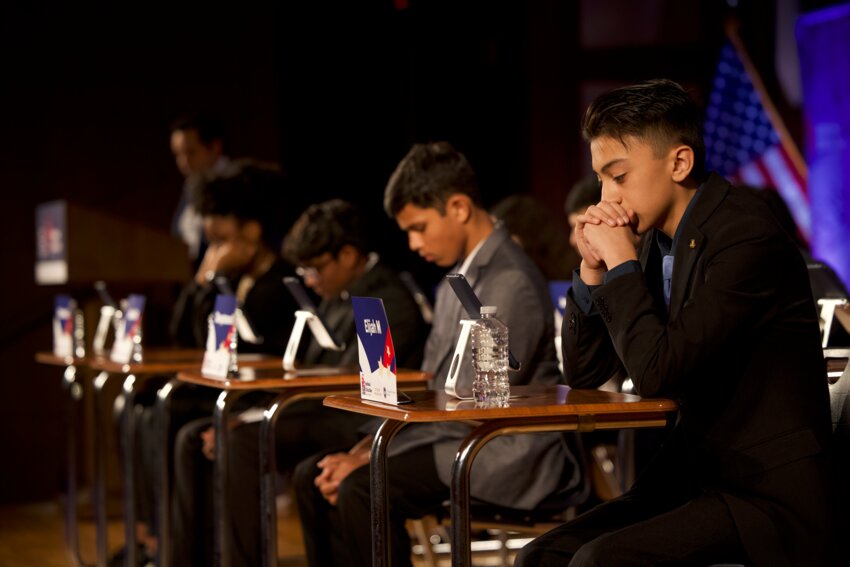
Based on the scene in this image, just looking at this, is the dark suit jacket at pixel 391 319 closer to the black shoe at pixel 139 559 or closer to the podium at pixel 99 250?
the black shoe at pixel 139 559

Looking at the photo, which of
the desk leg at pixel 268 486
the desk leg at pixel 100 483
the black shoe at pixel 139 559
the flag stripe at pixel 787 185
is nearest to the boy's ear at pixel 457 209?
the desk leg at pixel 268 486

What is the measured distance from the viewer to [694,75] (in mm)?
7496

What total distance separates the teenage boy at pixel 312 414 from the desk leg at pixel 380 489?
111cm

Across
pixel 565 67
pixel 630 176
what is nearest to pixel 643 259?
pixel 630 176

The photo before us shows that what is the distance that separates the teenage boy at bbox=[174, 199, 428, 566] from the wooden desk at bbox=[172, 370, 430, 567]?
1.06 ft

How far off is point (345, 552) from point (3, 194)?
417 centimetres

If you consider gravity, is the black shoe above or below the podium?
below

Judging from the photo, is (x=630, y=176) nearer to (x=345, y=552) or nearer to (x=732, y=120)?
(x=345, y=552)

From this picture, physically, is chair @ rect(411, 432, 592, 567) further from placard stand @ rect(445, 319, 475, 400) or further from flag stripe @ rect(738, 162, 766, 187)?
flag stripe @ rect(738, 162, 766, 187)

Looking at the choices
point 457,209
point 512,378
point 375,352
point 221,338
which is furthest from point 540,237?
point 375,352

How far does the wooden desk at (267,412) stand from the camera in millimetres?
2883

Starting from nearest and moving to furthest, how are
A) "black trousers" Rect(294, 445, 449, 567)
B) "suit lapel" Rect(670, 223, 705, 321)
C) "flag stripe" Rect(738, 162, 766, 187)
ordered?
"suit lapel" Rect(670, 223, 705, 321), "black trousers" Rect(294, 445, 449, 567), "flag stripe" Rect(738, 162, 766, 187)

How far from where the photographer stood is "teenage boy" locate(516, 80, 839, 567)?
1.83 m

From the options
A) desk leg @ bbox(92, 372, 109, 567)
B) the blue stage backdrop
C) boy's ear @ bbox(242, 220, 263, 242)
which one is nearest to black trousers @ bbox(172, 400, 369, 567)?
desk leg @ bbox(92, 372, 109, 567)
